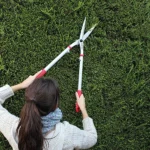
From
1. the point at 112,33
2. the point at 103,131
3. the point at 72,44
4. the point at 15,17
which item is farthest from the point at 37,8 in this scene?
the point at 103,131

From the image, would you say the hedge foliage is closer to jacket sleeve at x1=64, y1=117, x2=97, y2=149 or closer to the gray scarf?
jacket sleeve at x1=64, y1=117, x2=97, y2=149

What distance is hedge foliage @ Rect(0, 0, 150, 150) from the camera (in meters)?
2.85

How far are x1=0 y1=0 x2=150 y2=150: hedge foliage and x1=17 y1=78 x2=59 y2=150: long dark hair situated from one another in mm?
821

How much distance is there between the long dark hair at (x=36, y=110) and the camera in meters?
1.95

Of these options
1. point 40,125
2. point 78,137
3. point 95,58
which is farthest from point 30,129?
point 95,58

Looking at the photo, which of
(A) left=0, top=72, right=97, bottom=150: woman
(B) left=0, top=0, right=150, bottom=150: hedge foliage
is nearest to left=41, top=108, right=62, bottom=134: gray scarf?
(A) left=0, top=72, right=97, bottom=150: woman

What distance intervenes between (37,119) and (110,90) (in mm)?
1144

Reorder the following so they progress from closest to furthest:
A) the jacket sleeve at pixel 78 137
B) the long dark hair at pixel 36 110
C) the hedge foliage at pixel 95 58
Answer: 1. the long dark hair at pixel 36 110
2. the jacket sleeve at pixel 78 137
3. the hedge foliage at pixel 95 58

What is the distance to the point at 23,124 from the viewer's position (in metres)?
1.99

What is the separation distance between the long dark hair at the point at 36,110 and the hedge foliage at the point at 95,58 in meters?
0.82

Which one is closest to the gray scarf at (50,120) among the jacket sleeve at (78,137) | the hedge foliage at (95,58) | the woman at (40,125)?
the woman at (40,125)

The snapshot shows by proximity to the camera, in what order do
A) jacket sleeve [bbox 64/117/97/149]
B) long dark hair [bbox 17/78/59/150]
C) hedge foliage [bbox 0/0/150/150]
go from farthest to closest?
1. hedge foliage [bbox 0/0/150/150]
2. jacket sleeve [bbox 64/117/97/149]
3. long dark hair [bbox 17/78/59/150]

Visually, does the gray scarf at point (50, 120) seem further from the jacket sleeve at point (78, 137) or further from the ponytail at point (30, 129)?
the jacket sleeve at point (78, 137)

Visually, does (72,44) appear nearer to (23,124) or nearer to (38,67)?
(38,67)
